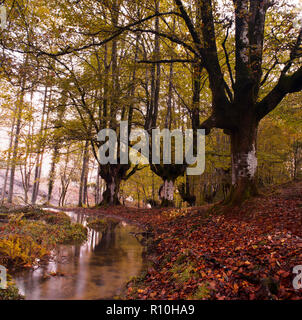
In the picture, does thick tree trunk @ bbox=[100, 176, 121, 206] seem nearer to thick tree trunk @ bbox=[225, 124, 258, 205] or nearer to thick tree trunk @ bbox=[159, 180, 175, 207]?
thick tree trunk @ bbox=[159, 180, 175, 207]

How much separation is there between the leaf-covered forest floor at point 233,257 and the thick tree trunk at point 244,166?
38cm

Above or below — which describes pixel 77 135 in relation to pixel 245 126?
above

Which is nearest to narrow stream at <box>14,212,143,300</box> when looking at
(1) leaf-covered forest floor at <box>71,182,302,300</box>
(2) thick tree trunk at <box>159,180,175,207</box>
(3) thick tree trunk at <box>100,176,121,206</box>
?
(1) leaf-covered forest floor at <box>71,182,302,300</box>

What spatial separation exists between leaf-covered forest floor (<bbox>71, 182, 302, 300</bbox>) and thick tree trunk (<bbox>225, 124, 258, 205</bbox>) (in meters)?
0.38

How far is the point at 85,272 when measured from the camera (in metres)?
5.49

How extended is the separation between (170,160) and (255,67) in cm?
883

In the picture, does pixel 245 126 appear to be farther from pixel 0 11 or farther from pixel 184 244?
pixel 0 11

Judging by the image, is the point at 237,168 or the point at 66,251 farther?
the point at 237,168

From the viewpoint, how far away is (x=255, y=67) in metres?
8.24

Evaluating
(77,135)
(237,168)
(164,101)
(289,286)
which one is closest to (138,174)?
(164,101)

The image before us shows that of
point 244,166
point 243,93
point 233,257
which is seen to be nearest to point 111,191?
point 244,166

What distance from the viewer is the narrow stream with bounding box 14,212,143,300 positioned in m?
4.37
